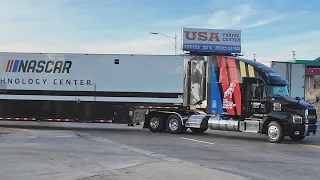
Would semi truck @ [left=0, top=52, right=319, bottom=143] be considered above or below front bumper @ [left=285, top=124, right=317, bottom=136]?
above

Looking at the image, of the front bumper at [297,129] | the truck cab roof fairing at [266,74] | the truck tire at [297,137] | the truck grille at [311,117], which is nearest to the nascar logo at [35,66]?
the truck cab roof fairing at [266,74]

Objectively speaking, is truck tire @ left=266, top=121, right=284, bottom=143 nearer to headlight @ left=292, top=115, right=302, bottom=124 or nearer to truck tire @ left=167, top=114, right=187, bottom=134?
headlight @ left=292, top=115, right=302, bottom=124

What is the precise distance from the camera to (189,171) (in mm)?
9297

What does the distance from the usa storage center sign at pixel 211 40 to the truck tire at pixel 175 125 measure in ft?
180

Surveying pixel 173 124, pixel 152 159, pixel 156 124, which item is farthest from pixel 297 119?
pixel 152 159

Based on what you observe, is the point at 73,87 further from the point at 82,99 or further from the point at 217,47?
the point at 217,47

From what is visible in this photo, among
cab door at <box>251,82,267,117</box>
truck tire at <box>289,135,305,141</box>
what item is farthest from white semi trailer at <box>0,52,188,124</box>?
truck tire at <box>289,135,305,141</box>

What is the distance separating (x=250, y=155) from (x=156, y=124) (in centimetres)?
797

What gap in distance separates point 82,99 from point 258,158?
1098 cm

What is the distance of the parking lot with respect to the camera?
9008mm

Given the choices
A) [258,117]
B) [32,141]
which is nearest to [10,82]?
[32,141]

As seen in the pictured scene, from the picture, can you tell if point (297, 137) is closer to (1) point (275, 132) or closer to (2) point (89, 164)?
(1) point (275, 132)

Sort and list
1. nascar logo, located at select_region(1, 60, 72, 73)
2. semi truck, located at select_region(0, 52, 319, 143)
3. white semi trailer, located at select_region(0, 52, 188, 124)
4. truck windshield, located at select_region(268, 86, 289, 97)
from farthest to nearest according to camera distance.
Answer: nascar logo, located at select_region(1, 60, 72, 73) → white semi trailer, located at select_region(0, 52, 188, 124) → semi truck, located at select_region(0, 52, 319, 143) → truck windshield, located at select_region(268, 86, 289, 97)

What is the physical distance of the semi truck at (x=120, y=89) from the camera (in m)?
18.6
